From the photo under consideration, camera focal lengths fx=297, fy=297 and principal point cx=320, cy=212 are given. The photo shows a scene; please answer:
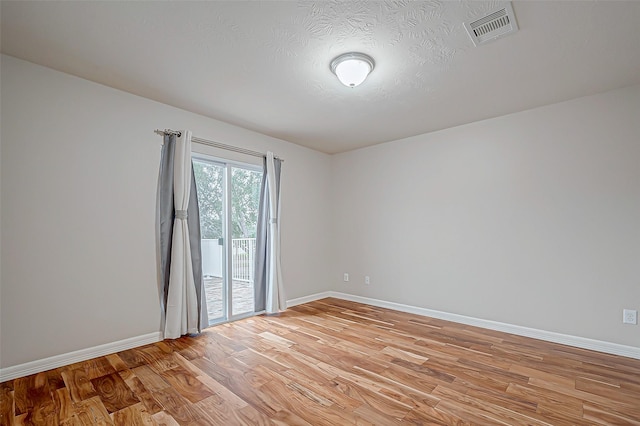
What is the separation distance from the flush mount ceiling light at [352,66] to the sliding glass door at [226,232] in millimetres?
2109

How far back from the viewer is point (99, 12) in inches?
74.7

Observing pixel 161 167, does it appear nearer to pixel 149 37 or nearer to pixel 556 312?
pixel 149 37

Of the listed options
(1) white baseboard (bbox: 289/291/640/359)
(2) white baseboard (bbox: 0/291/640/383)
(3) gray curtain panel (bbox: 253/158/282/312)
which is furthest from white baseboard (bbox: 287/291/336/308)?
(2) white baseboard (bbox: 0/291/640/383)

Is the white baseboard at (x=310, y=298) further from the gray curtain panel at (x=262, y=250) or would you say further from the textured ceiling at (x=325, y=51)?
the textured ceiling at (x=325, y=51)

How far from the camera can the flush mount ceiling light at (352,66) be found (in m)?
2.35

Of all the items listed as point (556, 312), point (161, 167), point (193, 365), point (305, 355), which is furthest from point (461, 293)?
point (161, 167)

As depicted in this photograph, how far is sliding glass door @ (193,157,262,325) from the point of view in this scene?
12.4 feet

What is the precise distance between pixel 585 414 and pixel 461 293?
1965 mm

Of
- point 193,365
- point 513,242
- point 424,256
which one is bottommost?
point 193,365

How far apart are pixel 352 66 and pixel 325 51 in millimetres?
243

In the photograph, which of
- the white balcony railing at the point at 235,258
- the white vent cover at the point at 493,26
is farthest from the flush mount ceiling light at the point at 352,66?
the white balcony railing at the point at 235,258

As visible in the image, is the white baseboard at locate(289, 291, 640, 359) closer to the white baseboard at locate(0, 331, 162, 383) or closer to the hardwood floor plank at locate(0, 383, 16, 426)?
the white baseboard at locate(0, 331, 162, 383)

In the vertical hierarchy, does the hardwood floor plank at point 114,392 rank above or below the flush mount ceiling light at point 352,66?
below

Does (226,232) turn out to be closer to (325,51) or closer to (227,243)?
(227,243)
